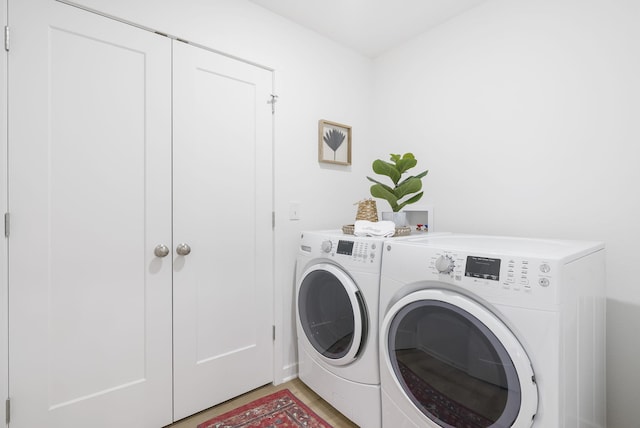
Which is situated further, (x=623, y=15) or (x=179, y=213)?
(x=179, y=213)

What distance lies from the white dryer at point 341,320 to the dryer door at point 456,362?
0.16 metres

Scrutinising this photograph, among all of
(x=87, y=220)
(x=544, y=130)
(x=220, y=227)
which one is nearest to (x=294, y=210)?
(x=220, y=227)

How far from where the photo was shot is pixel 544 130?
1.55 m

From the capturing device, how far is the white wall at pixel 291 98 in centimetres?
160

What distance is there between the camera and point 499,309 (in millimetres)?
916

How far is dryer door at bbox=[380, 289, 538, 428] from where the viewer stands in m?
0.88

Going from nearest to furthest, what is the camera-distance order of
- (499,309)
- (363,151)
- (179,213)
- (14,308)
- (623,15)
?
(499,309) < (14,308) < (623,15) < (179,213) < (363,151)

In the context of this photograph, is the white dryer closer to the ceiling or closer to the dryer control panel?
the dryer control panel

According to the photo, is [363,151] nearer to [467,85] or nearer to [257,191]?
[467,85]

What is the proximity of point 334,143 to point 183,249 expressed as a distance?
4.11 ft

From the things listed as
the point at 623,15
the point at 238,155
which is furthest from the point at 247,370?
the point at 623,15

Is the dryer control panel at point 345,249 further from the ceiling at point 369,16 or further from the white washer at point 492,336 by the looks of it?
the ceiling at point 369,16

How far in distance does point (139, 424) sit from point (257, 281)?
0.87 m

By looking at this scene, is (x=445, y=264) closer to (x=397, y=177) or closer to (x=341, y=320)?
(x=341, y=320)
